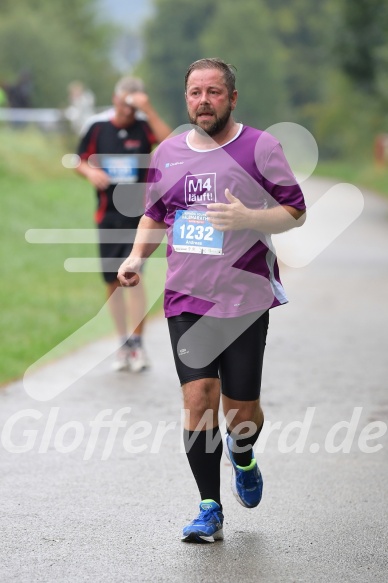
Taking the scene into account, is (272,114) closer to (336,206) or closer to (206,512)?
(336,206)

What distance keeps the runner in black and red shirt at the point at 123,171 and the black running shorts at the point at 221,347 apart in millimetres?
4545

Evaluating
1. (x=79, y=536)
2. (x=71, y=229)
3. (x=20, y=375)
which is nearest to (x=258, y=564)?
(x=79, y=536)

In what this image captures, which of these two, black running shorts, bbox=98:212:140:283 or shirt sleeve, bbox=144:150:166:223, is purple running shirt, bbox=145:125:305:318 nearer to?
shirt sleeve, bbox=144:150:166:223

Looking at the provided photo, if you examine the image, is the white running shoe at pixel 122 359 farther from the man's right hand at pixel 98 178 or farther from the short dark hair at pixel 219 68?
the short dark hair at pixel 219 68

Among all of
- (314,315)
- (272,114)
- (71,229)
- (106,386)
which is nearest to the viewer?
(106,386)

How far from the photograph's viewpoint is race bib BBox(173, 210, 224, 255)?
18.7 feet

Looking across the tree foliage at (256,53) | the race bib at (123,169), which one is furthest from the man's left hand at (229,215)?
the tree foliage at (256,53)

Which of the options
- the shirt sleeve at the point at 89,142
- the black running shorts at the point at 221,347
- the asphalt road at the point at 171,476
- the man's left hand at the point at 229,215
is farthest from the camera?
the shirt sleeve at the point at 89,142

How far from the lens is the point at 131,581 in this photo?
16.8 ft

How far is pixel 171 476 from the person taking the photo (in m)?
7.04

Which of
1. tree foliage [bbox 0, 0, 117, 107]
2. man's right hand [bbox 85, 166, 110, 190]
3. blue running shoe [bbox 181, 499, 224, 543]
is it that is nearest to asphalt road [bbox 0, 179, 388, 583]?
blue running shoe [bbox 181, 499, 224, 543]

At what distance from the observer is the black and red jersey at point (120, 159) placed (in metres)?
10.4

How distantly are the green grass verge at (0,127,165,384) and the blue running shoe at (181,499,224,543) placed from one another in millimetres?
4488

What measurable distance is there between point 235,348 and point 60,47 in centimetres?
5875
